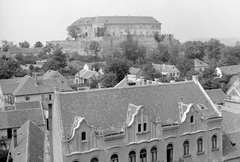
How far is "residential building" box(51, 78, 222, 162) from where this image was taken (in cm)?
2791

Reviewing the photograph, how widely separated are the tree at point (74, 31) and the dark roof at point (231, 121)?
138106 mm

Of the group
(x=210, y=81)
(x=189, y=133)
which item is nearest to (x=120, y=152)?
(x=189, y=133)

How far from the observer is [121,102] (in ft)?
106

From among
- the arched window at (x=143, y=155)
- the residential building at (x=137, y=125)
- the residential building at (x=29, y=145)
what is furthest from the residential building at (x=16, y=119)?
the arched window at (x=143, y=155)

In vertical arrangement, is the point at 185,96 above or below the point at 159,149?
above

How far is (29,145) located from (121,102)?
12.5 meters

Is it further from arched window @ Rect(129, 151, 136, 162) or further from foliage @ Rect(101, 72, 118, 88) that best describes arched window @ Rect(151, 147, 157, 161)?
foliage @ Rect(101, 72, 118, 88)

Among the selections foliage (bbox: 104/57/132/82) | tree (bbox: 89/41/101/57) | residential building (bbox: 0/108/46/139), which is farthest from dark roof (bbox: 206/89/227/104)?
tree (bbox: 89/41/101/57)

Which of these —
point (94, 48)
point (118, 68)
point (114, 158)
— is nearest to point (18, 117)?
point (114, 158)

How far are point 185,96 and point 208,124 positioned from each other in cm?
406

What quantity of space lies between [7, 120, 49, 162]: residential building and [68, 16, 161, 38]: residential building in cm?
12978

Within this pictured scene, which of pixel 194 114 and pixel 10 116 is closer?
pixel 194 114

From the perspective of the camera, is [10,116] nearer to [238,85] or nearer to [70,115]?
[70,115]

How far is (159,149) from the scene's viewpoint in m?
30.9
